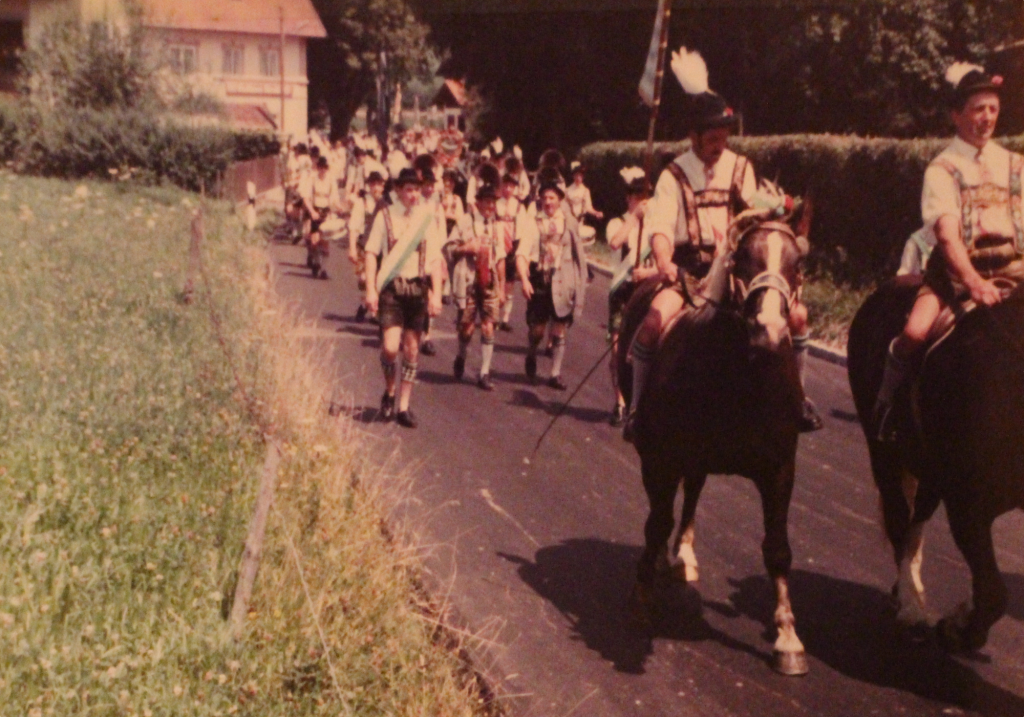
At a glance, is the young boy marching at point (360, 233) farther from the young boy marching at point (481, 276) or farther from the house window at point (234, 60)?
the house window at point (234, 60)

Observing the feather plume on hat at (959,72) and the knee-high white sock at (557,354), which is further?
the knee-high white sock at (557,354)

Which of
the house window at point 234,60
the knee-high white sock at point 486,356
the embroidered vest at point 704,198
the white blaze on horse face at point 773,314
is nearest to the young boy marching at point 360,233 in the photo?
the knee-high white sock at point 486,356

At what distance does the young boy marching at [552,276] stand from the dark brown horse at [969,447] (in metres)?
7.66

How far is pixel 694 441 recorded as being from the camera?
7016mm

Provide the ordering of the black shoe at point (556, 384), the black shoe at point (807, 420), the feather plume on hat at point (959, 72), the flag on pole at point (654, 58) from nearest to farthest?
the black shoe at point (807, 420) → the feather plume on hat at point (959, 72) → the flag on pole at point (654, 58) → the black shoe at point (556, 384)

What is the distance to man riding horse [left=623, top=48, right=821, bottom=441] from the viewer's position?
24.6 ft

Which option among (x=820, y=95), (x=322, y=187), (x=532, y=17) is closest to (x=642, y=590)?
(x=322, y=187)

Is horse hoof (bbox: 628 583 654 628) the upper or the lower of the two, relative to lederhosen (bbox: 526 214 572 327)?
lower

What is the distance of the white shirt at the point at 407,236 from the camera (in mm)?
12367

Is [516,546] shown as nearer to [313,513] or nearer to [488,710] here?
[313,513]

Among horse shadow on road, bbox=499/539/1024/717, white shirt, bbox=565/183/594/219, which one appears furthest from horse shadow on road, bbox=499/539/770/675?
white shirt, bbox=565/183/594/219

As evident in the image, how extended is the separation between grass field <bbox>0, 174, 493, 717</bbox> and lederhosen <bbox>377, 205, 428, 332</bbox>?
97 centimetres

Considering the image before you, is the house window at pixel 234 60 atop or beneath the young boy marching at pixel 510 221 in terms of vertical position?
atop

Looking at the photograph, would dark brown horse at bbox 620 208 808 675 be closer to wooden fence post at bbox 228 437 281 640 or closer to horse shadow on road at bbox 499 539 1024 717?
horse shadow on road at bbox 499 539 1024 717
